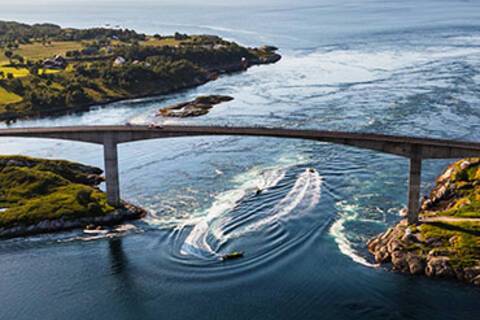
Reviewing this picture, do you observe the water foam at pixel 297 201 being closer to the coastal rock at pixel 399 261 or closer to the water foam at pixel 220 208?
the water foam at pixel 220 208

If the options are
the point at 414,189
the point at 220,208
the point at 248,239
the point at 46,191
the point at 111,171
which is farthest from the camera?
the point at 46,191

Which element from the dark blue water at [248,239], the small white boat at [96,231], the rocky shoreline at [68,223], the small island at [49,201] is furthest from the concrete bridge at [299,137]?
the dark blue water at [248,239]

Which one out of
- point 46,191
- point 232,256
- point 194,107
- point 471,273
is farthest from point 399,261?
point 194,107

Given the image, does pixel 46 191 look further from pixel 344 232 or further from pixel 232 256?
pixel 344 232

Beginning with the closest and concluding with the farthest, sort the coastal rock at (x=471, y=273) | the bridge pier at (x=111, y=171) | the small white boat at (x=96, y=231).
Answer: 1. the coastal rock at (x=471, y=273)
2. the small white boat at (x=96, y=231)
3. the bridge pier at (x=111, y=171)

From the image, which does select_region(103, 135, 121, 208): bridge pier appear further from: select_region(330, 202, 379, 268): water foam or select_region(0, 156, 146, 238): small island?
select_region(330, 202, 379, 268): water foam

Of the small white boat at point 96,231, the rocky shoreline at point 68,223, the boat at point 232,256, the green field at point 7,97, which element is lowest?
the boat at point 232,256

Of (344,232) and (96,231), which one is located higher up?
(344,232)

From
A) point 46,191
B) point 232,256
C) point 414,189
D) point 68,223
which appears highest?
point 414,189
